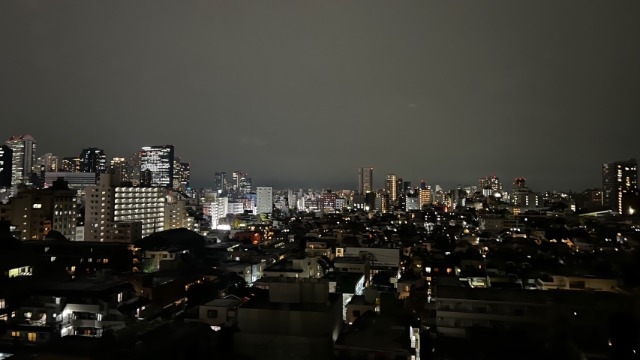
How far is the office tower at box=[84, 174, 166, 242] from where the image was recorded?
644 inches

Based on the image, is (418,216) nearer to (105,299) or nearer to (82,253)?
(82,253)

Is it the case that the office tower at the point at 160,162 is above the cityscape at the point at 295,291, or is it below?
above

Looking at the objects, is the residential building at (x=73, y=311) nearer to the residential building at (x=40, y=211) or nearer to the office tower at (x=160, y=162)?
the residential building at (x=40, y=211)

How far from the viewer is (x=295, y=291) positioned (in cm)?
379

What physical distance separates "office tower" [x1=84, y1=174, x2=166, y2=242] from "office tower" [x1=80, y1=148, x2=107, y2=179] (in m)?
27.1

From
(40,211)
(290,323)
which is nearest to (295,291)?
(290,323)

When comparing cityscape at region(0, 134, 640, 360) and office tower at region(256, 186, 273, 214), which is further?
office tower at region(256, 186, 273, 214)

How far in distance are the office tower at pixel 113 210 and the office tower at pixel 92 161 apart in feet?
88.9

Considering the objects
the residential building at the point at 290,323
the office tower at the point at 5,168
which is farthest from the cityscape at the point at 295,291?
the office tower at the point at 5,168

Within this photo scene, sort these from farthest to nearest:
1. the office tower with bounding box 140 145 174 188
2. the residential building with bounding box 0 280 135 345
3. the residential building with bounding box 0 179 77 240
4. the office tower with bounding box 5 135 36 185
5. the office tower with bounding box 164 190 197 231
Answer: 1. the office tower with bounding box 140 145 174 188
2. the office tower with bounding box 5 135 36 185
3. the office tower with bounding box 164 190 197 231
4. the residential building with bounding box 0 179 77 240
5. the residential building with bounding box 0 280 135 345

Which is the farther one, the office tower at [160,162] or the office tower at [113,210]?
the office tower at [160,162]

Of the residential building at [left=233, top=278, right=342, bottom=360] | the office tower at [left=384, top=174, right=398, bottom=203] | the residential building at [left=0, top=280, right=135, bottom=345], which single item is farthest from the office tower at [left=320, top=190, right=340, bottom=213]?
the residential building at [left=233, top=278, right=342, bottom=360]

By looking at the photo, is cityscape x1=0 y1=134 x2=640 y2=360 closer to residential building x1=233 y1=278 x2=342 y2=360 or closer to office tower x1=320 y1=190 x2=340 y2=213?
residential building x1=233 y1=278 x2=342 y2=360

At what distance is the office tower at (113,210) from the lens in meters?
16.4
